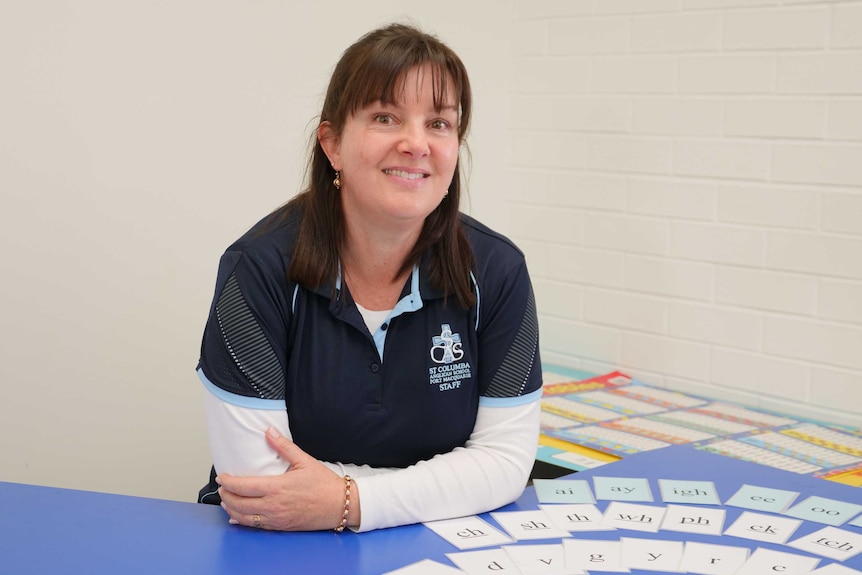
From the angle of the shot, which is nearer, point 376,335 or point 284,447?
point 284,447

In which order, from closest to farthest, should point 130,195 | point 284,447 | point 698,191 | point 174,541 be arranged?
point 174,541 < point 284,447 < point 130,195 < point 698,191

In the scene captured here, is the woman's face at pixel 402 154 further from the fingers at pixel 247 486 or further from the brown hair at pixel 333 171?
the fingers at pixel 247 486

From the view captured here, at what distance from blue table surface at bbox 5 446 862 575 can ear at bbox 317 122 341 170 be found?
0.68 meters

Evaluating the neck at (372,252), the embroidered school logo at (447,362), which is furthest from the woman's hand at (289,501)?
the neck at (372,252)

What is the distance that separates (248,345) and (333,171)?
409 millimetres

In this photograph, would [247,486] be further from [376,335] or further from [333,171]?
[333,171]

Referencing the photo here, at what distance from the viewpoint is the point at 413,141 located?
1.85 meters

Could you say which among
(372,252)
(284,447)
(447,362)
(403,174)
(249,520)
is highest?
(403,174)

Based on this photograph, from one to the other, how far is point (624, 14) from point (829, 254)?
1050 millimetres

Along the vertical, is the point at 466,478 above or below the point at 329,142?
below

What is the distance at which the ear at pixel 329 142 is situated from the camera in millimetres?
1963

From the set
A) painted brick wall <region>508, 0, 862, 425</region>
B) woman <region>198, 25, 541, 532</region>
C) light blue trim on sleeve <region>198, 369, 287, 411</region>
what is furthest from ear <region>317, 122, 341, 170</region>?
painted brick wall <region>508, 0, 862, 425</region>

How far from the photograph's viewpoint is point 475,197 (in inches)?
148

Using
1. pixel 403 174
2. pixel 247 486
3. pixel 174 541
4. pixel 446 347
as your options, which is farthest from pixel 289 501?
pixel 403 174
